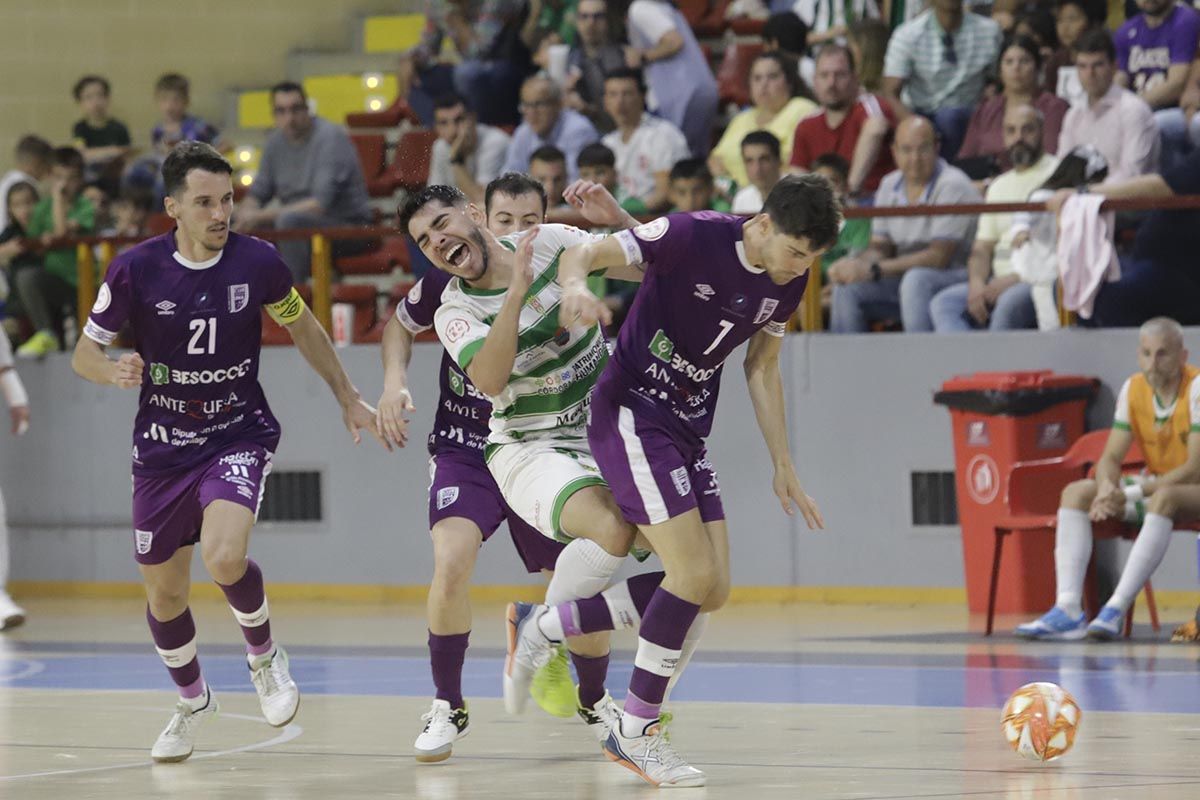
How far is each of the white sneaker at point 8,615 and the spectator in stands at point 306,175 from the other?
3052mm

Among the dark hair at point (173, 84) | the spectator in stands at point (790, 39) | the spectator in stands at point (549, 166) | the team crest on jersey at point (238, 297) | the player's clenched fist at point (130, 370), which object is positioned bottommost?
the player's clenched fist at point (130, 370)

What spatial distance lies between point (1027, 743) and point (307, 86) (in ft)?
41.3

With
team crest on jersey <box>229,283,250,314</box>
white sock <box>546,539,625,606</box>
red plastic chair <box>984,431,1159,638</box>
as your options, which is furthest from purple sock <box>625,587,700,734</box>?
red plastic chair <box>984,431,1159,638</box>

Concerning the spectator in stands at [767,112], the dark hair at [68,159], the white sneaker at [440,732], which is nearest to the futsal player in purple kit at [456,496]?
the white sneaker at [440,732]

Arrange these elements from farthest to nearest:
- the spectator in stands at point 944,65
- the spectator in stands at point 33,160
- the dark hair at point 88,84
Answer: the dark hair at point 88,84, the spectator in stands at point 33,160, the spectator in stands at point 944,65

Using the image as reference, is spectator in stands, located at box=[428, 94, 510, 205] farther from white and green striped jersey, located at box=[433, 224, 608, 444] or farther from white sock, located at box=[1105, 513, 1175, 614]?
white and green striped jersey, located at box=[433, 224, 608, 444]

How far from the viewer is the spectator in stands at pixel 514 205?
7.43 meters

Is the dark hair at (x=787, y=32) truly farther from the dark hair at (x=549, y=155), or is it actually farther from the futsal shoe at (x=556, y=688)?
the futsal shoe at (x=556, y=688)

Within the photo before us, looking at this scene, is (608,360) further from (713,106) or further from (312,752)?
(713,106)

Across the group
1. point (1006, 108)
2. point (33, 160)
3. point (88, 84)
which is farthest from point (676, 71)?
point (88, 84)

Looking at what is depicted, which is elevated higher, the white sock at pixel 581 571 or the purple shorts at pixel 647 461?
the purple shorts at pixel 647 461

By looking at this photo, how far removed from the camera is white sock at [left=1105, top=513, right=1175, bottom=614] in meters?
10.1

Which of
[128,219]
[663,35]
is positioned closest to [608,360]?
[663,35]

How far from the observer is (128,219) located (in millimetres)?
14641
